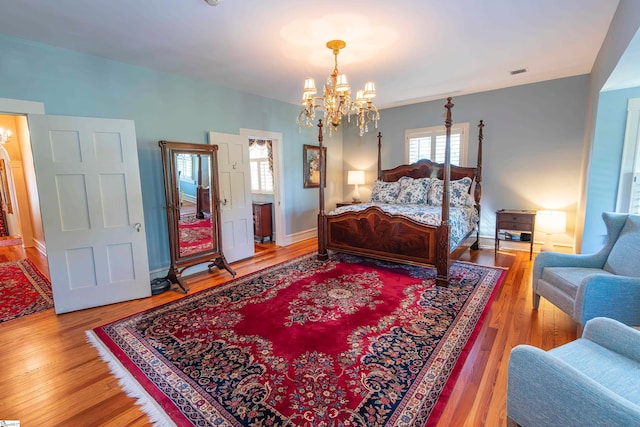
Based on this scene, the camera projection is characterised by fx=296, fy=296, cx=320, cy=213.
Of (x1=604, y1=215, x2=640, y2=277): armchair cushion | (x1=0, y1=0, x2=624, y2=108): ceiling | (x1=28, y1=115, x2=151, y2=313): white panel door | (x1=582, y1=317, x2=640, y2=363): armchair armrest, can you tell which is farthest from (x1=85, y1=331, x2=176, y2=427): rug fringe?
(x1=604, y1=215, x2=640, y2=277): armchair cushion

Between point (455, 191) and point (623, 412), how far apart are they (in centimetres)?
397

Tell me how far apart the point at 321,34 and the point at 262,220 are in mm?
3570

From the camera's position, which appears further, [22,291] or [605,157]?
[22,291]

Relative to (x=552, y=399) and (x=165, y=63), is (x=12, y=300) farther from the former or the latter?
(x=552, y=399)

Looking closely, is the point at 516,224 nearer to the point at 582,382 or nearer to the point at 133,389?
the point at 582,382

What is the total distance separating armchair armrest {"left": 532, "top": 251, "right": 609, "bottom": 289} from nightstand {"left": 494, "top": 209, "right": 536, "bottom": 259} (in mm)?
1919

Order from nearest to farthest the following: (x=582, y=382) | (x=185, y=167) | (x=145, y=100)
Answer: (x=582, y=382) < (x=145, y=100) < (x=185, y=167)

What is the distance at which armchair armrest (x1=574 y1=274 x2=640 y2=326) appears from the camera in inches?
77.6

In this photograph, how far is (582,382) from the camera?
3.67ft

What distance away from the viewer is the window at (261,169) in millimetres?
6133

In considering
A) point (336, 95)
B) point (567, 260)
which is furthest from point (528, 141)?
point (336, 95)

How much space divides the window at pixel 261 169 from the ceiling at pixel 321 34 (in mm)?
2279

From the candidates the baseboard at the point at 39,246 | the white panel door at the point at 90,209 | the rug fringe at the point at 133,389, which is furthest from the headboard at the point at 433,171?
the baseboard at the point at 39,246

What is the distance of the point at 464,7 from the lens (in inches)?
90.4
